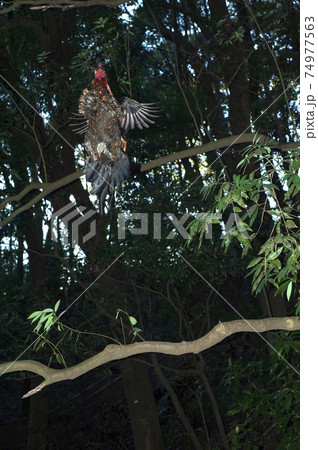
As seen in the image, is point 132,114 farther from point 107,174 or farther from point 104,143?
point 107,174

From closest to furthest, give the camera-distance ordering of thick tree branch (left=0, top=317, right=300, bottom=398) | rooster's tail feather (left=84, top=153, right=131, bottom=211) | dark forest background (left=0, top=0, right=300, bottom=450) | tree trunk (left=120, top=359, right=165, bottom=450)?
thick tree branch (left=0, top=317, right=300, bottom=398) < rooster's tail feather (left=84, top=153, right=131, bottom=211) < dark forest background (left=0, top=0, right=300, bottom=450) < tree trunk (left=120, top=359, right=165, bottom=450)

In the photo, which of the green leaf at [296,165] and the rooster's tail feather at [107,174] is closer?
the green leaf at [296,165]

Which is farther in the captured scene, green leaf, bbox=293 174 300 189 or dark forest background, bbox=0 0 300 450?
dark forest background, bbox=0 0 300 450

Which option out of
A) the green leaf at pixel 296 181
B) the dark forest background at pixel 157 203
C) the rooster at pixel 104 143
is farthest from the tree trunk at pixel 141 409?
the green leaf at pixel 296 181

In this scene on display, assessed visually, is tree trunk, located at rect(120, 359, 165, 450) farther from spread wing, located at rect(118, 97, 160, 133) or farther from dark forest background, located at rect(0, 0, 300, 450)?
spread wing, located at rect(118, 97, 160, 133)

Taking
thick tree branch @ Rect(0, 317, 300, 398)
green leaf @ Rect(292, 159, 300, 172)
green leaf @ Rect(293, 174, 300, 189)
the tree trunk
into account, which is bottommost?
the tree trunk

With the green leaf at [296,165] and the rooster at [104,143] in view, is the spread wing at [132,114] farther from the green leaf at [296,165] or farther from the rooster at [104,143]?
the green leaf at [296,165]

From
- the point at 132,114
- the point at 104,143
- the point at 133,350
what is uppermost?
the point at 132,114

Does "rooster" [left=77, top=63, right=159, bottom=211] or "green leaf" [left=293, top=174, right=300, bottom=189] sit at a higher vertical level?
"rooster" [left=77, top=63, right=159, bottom=211]

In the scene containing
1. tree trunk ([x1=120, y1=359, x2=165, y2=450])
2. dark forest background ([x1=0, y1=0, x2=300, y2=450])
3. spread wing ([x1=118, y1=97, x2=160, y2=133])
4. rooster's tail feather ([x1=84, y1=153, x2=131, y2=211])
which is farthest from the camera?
tree trunk ([x1=120, y1=359, x2=165, y2=450])

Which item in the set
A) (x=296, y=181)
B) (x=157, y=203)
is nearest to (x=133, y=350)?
(x=296, y=181)

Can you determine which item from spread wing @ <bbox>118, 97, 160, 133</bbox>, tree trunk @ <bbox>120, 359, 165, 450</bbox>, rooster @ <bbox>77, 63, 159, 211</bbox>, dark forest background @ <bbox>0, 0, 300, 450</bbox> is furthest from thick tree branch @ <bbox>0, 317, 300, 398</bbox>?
tree trunk @ <bbox>120, 359, 165, 450</bbox>

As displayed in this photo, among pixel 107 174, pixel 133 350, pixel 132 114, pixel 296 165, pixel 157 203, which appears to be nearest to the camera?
pixel 296 165
